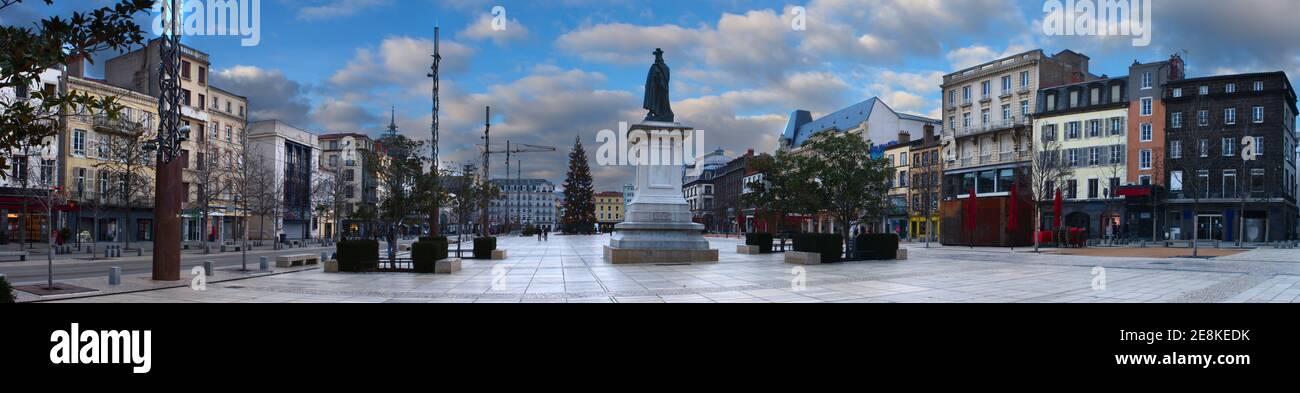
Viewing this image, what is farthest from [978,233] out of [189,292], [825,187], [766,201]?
[189,292]

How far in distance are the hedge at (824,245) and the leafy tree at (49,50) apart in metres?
21.3

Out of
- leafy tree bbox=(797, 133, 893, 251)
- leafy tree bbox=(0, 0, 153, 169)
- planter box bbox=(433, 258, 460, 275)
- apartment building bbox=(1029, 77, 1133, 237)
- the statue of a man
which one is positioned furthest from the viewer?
apartment building bbox=(1029, 77, 1133, 237)

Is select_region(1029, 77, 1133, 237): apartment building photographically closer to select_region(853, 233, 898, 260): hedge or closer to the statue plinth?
select_region(853, 233, 898, 260): hedge

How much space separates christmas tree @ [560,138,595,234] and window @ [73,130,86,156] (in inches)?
2613

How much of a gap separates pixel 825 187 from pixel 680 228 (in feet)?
22.5

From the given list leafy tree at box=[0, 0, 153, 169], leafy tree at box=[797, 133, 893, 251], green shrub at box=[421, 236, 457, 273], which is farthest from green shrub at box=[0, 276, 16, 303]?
leafy tree at box=[797, 133, 893, 251]

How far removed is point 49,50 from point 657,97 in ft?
76.9

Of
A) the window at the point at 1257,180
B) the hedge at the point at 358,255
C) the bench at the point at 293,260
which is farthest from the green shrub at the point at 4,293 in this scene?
the window at the point at 1257,180

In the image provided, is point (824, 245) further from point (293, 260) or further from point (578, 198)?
point (578, 198)

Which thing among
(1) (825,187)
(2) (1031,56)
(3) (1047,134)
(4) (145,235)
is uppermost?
(2) (1031,56)

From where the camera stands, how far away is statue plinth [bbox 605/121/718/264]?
25484 mm

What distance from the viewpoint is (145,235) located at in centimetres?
6069

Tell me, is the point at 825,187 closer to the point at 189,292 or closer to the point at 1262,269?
the point at 1262,269

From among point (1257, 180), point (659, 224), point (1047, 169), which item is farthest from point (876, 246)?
point (1257, 180)
